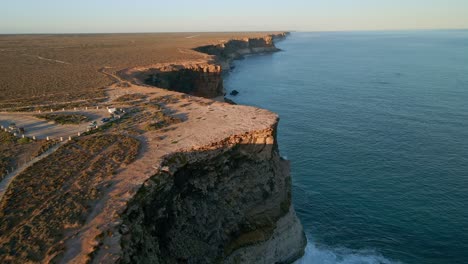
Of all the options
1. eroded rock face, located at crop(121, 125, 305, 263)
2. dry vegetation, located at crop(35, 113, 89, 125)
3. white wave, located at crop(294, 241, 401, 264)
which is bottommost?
white wave, located at crop(294, 241, 401, 264)

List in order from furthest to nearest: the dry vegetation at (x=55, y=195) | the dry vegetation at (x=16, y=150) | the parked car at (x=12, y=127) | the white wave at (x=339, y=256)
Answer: the parked car at (x=12, y=127)
the white wave at (x=339, y=256)
the dry vegetation at (x=16, y=150)
the dry vegetation at (x=55, y=195)

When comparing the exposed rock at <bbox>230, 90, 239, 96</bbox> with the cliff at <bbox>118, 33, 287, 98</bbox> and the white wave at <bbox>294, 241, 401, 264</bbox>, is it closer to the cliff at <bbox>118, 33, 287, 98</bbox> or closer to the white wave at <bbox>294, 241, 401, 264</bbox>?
the cliff at <bbox>118, 33, 287, 98</bbox>

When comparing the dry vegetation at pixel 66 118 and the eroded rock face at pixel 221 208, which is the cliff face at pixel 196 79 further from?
the eroded rock face at pixel 221 208

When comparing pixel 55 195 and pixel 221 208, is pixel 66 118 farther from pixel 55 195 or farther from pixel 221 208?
pixel 221 208

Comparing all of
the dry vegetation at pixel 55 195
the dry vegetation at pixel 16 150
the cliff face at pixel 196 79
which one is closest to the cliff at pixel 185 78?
the cliff face at pixel 196 79

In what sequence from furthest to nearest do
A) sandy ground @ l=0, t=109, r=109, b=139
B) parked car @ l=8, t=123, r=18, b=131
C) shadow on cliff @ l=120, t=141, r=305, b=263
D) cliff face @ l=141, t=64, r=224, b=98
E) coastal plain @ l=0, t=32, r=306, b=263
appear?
cliff face @ l=141, t=64, r=224, b=98 < parked car @ l=8, t=123, r=18, b=131 < sandy ground @ l=0, t=109, r=109, b=139 < shadow on cliff @ l=120, t=141, r=305, b=263 < coastal plain @ l=0, t=32, r=306, b=263

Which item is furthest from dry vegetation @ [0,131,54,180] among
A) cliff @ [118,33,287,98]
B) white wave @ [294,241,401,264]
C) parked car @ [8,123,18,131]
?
cliff @ [118,33,287,98]
